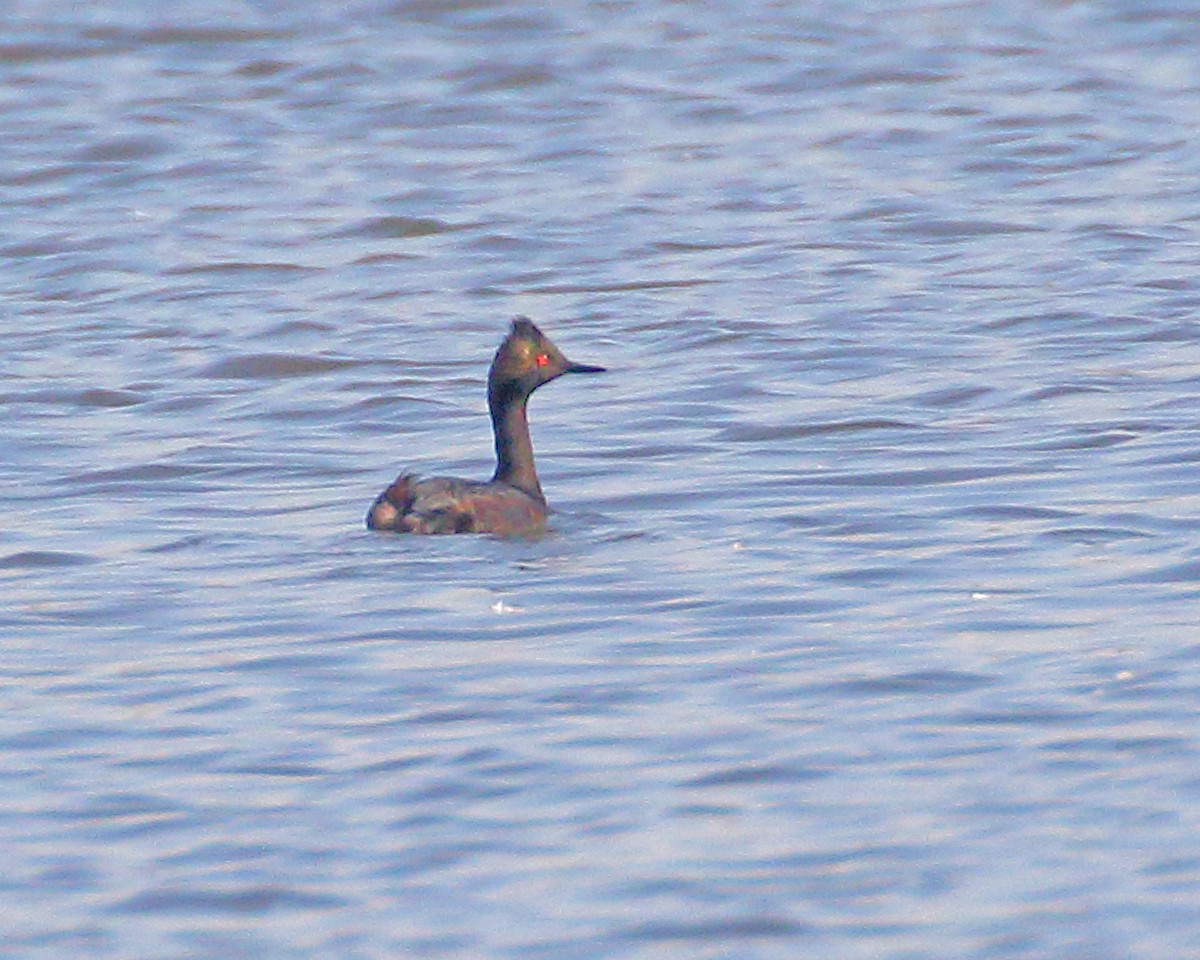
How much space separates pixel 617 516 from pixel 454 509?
0.82 m

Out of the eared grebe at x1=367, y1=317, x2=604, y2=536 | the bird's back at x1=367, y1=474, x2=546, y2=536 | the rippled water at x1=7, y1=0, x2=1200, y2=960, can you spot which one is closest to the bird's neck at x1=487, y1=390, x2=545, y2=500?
the eared grebe at x1=367, y1=317, x2=604, y2=536

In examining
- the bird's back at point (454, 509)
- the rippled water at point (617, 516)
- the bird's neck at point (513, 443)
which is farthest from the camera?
the bird's neck at point (513, 443)

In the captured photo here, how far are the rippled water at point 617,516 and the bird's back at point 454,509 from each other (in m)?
0.10

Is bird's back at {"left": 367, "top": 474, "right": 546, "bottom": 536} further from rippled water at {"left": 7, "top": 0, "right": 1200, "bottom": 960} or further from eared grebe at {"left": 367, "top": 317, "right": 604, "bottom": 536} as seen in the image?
rippled water at {"left": 7, "top": 0, "right": 1200, "bottom": 960}

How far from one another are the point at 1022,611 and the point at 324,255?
31.3 ft

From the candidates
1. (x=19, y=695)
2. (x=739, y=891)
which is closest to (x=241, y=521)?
(x=19, y=695)

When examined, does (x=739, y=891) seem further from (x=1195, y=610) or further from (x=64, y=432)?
(x=64, y=432)

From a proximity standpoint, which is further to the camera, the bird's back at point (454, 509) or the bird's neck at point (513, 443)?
the bird's neck at point (513, 443)

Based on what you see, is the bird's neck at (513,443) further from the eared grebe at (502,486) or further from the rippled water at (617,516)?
the rippled water at (617,516)

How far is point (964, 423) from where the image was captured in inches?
485

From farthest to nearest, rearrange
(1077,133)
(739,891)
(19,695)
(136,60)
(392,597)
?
1. (136,60)
2. (1077,133)
3. (392,597)
4. (19,695)
5. (739,891)

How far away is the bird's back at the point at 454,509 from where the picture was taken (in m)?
10.1

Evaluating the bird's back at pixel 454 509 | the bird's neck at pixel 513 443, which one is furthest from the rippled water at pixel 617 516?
the bird's neck at pixel 513 443

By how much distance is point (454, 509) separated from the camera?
10.2 m
